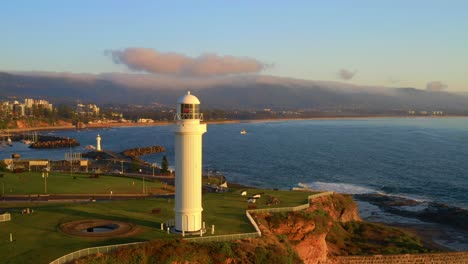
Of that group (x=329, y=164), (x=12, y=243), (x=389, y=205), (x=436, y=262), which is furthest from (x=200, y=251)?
(x=329, y=164)

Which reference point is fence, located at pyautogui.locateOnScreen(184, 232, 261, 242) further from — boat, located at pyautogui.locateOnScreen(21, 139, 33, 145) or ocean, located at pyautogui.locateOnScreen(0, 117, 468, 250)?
boat, located at pyautogui.locateOnScreen(21, 139, 33, 145)

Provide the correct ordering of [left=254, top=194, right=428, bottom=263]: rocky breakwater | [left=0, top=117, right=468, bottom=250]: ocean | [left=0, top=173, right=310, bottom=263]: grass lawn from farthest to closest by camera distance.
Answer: [left=0, top=117, right=468, bottom=250]: ocean < [left=254, top=194, right=428, bottom=263]: rocky breakwater < [left=0, top=173, right=310, bottom=263]: grass lawn

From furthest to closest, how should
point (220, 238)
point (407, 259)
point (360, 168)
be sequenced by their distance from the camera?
1. point (360, 168)
2. point (407, 259)
3. point (220, 238)

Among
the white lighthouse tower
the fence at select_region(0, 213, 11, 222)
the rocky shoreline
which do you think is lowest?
the rocky shoreline

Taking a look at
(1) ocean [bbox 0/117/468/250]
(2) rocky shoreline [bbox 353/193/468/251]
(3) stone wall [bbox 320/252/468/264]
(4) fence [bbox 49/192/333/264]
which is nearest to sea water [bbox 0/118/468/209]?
(1) ocean [bbox 0/117/468/250]

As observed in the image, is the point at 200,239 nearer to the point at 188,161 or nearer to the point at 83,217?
the point at 188,161

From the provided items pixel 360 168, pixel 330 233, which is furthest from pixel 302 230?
pixel 360 168

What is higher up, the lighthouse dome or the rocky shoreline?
the lighthouse dome

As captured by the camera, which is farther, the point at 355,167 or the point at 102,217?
the point at 355,167
